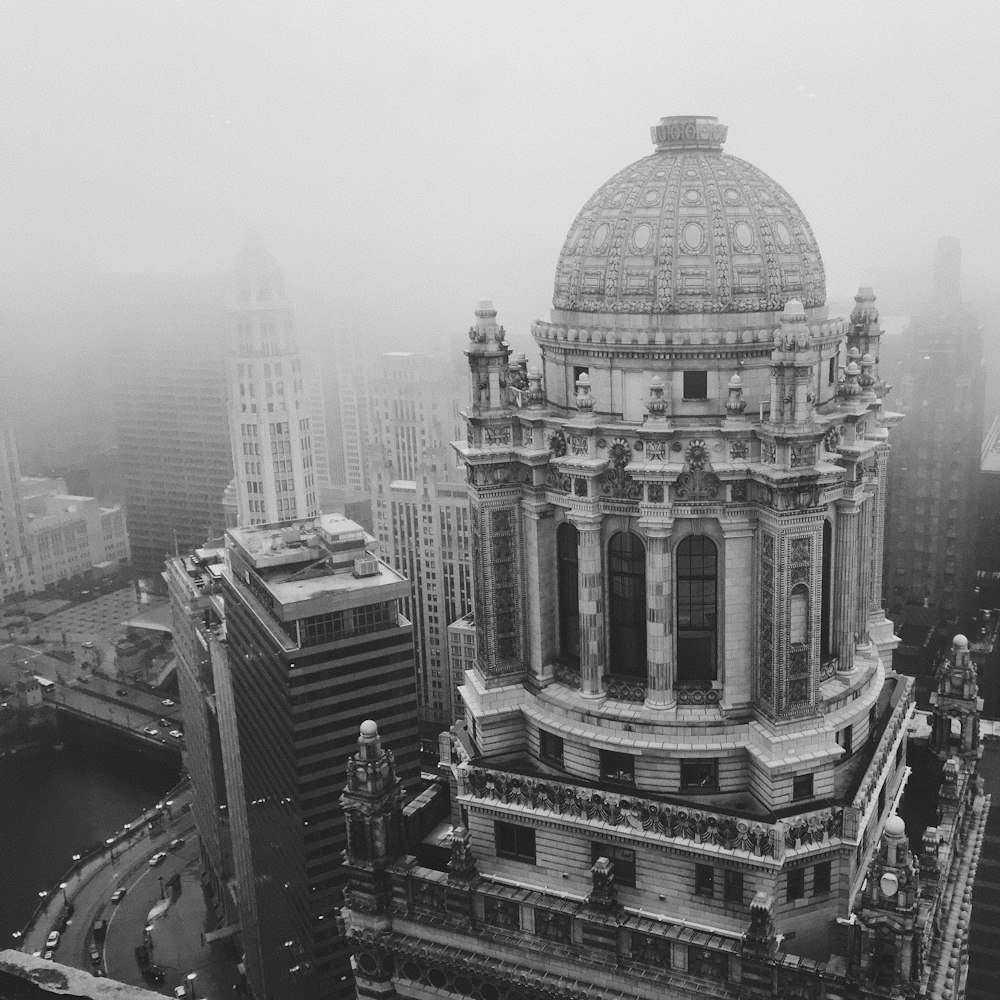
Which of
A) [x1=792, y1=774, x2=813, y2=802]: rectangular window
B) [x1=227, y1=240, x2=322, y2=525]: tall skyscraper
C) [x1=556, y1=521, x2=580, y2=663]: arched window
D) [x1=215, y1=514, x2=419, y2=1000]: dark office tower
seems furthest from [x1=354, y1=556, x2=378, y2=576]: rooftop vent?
[x1=792, y1=774, x2=813, y2=802]: rectangular window

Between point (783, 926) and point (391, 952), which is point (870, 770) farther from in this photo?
point (391, 952)

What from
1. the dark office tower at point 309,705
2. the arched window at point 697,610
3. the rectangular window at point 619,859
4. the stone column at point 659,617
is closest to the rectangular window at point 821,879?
the rectangular window at point 619,859

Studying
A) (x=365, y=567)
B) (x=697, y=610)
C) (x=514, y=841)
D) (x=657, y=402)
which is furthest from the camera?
(x=365, y=567)

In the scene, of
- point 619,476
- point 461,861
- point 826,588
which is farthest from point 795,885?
point 619,476

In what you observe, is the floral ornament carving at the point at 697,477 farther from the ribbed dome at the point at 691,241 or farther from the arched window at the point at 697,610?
the ribbed dome at the point at 691,241

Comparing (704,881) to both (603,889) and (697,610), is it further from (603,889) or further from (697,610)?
(697,610)

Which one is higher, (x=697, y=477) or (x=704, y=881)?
(x=697, y=477)

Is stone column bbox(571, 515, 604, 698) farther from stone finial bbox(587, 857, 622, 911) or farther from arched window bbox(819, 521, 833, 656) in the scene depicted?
arched window bbox(819, 521, 833, 656)

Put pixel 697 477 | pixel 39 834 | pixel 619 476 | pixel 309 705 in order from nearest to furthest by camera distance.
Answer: pixel 697 477 < pixel 619 476 < pixel 309 705 < pixel 39 834

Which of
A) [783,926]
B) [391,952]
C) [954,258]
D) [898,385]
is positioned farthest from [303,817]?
[954,258]
